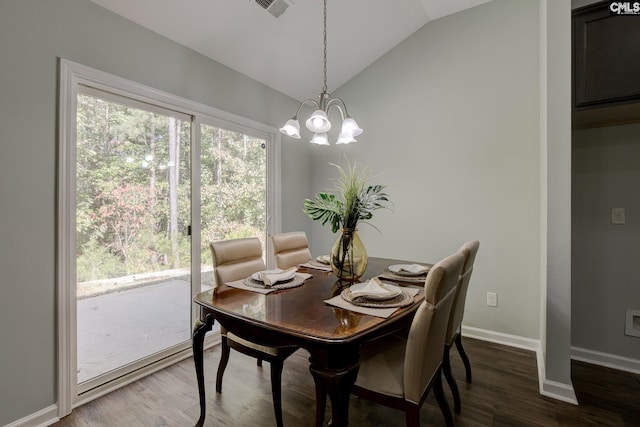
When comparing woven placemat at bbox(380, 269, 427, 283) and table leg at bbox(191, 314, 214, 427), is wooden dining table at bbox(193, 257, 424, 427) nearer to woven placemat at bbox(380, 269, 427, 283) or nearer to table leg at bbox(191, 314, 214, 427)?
table leg at bbox(191, 314, 214, 427)

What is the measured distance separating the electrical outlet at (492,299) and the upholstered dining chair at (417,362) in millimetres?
1595

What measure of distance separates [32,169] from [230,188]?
1.49 metres

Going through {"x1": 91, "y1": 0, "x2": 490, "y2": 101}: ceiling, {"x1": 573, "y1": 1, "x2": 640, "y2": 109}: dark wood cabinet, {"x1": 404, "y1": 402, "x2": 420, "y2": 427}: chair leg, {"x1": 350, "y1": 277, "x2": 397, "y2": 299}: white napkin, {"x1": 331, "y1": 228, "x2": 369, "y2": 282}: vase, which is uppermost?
{"x1": 91, "y1": 0, "x2": 490, "y2": 101}: ceiling

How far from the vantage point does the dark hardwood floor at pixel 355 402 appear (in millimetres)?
1690

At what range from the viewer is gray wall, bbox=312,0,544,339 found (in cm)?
255

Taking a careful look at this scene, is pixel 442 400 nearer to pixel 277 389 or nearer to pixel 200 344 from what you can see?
pixel 277 389

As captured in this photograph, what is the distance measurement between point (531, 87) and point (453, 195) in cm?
111

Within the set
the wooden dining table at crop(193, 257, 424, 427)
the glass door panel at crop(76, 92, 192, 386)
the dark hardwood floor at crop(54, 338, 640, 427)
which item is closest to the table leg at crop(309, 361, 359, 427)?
the wooden dining table at crop(193, 257, 424, 427)

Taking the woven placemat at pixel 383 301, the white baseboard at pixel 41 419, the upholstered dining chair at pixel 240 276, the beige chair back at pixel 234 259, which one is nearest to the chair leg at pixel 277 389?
the upholstered dining chair at pixel 240 276

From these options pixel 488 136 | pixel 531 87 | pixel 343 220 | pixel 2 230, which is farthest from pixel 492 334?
pixel 2 230

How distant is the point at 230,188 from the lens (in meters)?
2.95

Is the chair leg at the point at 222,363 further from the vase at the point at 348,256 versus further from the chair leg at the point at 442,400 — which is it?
the chair leg at the point at 442,400

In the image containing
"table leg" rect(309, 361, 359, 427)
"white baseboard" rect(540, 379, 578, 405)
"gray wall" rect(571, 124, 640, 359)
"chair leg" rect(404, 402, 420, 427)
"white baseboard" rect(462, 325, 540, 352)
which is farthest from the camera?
"white baseboard" rect(462, 325, 540, 352)

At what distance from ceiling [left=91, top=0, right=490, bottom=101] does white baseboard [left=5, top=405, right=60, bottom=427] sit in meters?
2.52
